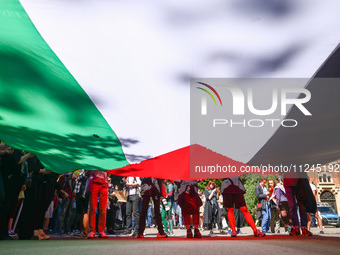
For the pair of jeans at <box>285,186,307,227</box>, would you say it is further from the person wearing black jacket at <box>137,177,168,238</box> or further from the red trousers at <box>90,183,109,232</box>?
the red trousers at <box>90,183,109,232</box>

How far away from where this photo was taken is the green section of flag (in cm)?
329

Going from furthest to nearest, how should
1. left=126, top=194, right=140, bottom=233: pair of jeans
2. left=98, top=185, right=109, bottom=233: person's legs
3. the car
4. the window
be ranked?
the window < the car < left=126, top=194, right=140, bottom=233: pair of jeans < left=98, top=185, right=109, bottom=233: person's legs

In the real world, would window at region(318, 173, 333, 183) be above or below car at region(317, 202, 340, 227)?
above

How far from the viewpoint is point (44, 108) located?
432 centimetres

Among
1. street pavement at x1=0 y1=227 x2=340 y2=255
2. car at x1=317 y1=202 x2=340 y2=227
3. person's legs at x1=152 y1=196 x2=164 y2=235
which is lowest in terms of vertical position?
car at x1=317 y1=202 x2=340 y2=227

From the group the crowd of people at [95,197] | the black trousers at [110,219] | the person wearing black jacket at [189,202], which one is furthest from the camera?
the black trousers at [110,219]

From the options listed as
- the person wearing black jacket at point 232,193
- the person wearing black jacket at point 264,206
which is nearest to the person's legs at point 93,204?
the person wearing black jacket at point 232,193

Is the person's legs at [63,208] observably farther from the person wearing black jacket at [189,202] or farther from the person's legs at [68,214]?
the person wearing black jacket at [189,202]

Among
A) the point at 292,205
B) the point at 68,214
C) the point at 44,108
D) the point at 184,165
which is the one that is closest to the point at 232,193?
the point at 184,165

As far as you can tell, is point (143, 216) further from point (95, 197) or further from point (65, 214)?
point (65, 214)

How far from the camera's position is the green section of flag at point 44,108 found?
3.29 meters

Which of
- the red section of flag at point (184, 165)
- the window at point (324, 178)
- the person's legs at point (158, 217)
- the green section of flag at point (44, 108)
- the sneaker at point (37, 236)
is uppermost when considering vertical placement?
the window at point (324, 178)

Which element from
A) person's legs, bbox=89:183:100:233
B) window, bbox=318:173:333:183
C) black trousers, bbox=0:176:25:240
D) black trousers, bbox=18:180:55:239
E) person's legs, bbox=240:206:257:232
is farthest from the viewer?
window, bbox=318:173:333:183

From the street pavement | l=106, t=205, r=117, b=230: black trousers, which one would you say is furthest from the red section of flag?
l=106, t=205, r=117, b=230: black trousers
